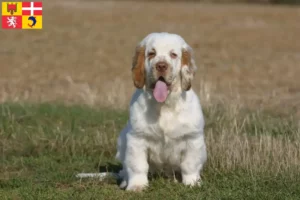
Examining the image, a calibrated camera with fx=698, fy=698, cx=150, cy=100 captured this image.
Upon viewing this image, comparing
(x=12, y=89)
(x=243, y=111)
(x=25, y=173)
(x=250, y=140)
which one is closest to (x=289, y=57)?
(x=12, y=89)

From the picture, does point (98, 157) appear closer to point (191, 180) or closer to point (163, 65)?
point (191, 180)

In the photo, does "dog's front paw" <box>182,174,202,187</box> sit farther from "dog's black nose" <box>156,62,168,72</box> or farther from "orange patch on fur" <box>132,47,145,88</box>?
"dog's black nose" <box>156,62,168,72</box>

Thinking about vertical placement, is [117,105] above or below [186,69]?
below

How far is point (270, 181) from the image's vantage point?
7.04m

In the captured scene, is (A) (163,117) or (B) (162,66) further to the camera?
(A) (163,117)

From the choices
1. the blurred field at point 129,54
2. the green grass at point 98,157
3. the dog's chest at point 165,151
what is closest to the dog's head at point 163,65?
the dog's chest at point 165,151

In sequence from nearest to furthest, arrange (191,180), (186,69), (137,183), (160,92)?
(160,92)
(186,69)
(137,183)
(191,180)

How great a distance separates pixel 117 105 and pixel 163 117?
539 cm

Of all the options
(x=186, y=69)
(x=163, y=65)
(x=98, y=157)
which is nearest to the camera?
(x=163, y=65)

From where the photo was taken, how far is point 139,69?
680cm

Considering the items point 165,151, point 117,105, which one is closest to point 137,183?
point 165,151

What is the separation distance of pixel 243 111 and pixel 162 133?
4.78 metres

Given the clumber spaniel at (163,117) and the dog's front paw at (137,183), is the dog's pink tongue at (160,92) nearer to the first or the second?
the clumber spaniel at (163,117)

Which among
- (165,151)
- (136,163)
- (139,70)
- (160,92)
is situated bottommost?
(136,163)
